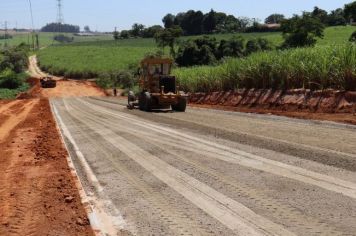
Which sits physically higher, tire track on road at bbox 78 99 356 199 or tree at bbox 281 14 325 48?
tree at bbox 281 14 325 48

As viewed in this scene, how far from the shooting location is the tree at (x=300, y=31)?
62.1 meters

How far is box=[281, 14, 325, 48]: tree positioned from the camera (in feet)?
204

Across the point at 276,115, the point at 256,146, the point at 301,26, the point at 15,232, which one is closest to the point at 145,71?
the point at 276,115

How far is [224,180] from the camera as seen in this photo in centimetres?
848

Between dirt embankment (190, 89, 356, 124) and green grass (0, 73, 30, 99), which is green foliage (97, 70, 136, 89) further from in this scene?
dirt embankment (190, 89, 356, 124)

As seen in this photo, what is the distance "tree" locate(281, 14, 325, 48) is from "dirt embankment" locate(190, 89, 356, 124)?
37309mm

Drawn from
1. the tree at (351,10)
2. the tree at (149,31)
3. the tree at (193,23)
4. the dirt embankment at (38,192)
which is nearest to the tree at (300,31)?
the tree at (351,10)

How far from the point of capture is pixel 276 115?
1856cm

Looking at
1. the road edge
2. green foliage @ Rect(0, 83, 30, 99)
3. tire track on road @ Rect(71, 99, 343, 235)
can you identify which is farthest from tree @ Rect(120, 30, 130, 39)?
the road edge

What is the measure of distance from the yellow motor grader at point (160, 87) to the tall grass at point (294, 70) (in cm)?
409

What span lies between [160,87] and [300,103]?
7.12 meters

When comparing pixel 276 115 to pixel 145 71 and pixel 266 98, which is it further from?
pixel 145 71

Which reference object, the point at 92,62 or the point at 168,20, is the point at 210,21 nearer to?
the point at 168,20

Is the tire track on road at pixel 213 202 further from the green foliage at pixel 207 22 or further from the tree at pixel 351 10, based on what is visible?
the green foliage at pixel 207 22
